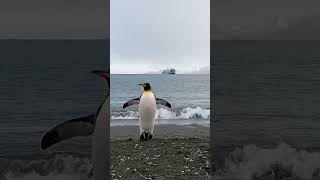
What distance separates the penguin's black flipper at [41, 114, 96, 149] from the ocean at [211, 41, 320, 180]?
580mm

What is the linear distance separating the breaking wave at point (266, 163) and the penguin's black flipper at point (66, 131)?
63 centimetres

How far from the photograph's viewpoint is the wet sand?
274 centimetres

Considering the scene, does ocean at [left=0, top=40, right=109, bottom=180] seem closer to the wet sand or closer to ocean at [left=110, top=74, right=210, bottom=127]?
the wet sand

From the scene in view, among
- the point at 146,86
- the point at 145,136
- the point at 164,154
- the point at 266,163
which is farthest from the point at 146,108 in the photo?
the point at 266,163

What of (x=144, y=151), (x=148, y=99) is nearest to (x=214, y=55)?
(x=144, y=151)

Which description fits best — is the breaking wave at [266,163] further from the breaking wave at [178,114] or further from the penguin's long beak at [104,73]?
the breaking wave at [178,114]

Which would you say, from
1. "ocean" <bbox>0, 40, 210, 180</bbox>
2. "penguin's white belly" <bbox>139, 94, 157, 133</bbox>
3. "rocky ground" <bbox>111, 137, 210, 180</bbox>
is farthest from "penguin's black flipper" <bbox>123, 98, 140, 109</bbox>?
"ocean" <bbox>0, 40, 210, 180</bbox>

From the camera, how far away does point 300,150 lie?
2.06m

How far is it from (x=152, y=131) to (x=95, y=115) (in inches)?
95.0

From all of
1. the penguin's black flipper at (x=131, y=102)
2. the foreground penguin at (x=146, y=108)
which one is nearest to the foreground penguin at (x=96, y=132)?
the foreground penguin at (x=146, y=108)

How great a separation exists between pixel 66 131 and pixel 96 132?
205 millimetres

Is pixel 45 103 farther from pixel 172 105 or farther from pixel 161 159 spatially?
pixel 172 105

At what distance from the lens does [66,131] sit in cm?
197

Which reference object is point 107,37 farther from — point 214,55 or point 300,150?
point 300,150
